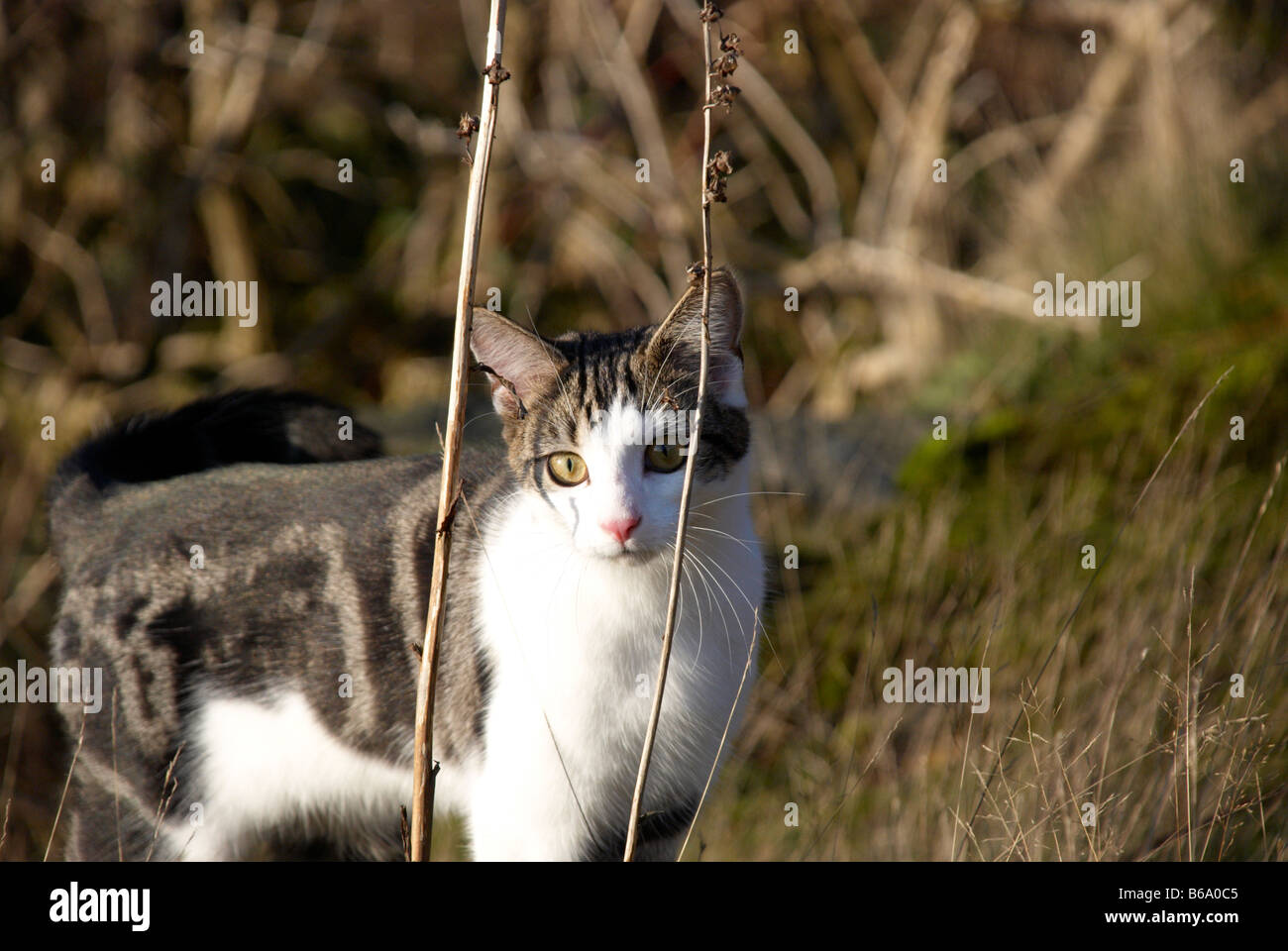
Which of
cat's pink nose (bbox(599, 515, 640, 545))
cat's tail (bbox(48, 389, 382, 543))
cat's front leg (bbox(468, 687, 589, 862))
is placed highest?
cat's tail (bbox(48, 389, 382, 543))

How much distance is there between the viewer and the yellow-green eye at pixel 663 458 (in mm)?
2375

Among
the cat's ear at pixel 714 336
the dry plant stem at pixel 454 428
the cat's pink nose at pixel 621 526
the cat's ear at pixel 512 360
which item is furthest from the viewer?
the cat's ear at pixel 512 360

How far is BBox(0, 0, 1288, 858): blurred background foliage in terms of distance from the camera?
3.58 meters

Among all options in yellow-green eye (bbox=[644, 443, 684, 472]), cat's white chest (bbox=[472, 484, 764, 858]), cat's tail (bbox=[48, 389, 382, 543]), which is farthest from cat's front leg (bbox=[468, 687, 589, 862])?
cat's tail (bbox=[48, 389, 382, 543])

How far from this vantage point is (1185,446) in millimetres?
3805

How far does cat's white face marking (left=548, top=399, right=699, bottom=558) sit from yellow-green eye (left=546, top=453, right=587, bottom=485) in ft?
0.06

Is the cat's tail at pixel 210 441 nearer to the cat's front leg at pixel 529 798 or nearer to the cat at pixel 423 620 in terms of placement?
the cat at pixel 423 620

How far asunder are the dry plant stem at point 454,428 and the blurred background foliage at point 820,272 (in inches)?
57.0

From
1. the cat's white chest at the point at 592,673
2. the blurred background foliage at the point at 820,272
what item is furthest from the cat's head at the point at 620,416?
the blurred background foliage at the point at 820,272

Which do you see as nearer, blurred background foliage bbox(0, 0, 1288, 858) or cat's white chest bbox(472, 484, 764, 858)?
cat's white chest bbox(472, 484, 764, 858)

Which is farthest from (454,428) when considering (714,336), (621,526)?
(714,336)

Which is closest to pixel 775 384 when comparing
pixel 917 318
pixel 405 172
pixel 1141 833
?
pixel 917 318

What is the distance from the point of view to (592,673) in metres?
2.44

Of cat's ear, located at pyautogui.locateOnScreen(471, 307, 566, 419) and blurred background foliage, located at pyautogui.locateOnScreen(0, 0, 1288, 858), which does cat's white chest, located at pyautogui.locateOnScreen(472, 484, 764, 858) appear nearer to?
cat's ear, located at pyautogui.locateOnScreen(471, 307, 566, 419)
